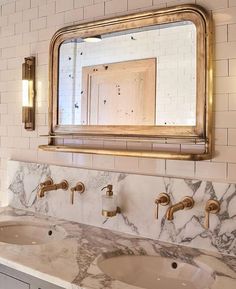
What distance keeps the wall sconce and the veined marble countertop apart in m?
0.76

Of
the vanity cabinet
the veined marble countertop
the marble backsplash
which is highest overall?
the marble backsplash

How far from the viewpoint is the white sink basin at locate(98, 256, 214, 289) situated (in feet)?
4.20

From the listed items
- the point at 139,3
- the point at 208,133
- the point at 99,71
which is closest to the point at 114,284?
the point at 208,133

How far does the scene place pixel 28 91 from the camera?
2029 mm

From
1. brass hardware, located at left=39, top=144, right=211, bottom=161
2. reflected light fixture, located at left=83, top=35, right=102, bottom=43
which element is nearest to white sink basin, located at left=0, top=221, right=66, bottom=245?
brass hardware, located at left=39, top=144, right=211, bottom=161

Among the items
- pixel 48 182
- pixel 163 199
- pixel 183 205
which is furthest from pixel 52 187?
pixel 183 205

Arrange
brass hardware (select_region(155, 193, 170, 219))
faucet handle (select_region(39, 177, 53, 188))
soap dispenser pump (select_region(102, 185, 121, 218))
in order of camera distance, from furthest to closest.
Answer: faucet handle (select_region(39, 177, 53, 188)), soap dispenser pump (select_region(102, 185, 121, 218)), brass hardware (select_region(155, 193, 170, 219))

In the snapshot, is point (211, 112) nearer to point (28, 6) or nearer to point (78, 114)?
point (78, 114)

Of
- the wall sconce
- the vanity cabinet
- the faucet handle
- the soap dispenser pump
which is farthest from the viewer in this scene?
the wall sconce

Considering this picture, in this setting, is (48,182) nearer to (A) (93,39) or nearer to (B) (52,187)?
(B) (52,187)

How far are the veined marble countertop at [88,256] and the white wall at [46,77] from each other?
34 centimetres

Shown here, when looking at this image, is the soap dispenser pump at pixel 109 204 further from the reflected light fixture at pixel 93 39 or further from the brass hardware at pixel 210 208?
the reflected light fixture at pixel 93 39

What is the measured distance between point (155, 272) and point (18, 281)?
0.58 meters

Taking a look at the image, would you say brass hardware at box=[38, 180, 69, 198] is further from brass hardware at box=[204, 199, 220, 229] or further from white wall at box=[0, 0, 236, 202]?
brass hardware at box=[204, 199, 220, 229]
